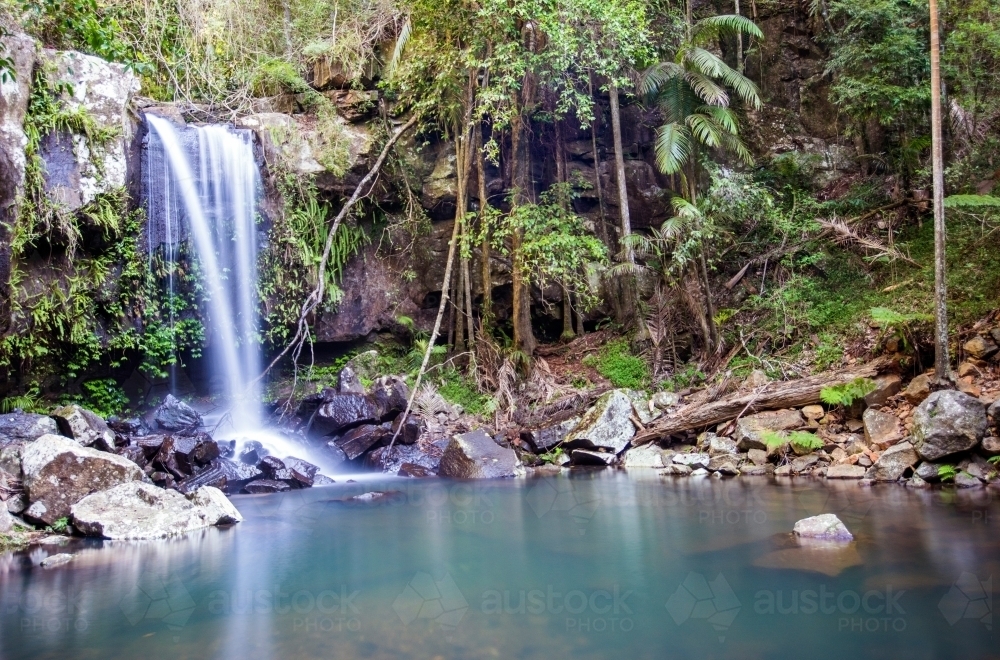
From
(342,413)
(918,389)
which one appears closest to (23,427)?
(342,413)

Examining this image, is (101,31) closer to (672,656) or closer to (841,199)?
(672,656)

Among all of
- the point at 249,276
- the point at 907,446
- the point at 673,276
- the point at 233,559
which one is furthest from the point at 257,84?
the point at 907,446

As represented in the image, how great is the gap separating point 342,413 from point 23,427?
15.4ft

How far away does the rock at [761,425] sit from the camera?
10148 millimetres

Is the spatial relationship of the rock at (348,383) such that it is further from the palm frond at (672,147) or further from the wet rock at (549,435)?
the palm frond at (672,147)

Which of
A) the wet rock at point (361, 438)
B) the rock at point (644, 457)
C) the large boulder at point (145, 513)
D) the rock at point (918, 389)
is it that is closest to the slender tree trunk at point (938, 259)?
the rock at point (918, 389)

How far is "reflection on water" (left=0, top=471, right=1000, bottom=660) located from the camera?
400cm

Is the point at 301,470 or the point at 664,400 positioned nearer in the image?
the point at 301,470

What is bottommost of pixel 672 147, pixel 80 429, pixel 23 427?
A: pixel 80 429

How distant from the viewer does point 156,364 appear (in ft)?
42.1

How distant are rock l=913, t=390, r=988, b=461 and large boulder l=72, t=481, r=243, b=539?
8159 mm

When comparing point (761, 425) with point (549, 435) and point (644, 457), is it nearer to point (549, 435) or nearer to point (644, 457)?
point (644, 457)

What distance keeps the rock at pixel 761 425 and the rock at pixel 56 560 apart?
861 cm

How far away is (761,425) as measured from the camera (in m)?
10.5
